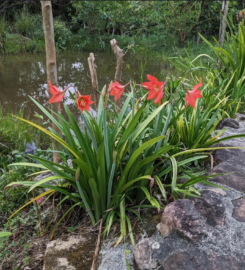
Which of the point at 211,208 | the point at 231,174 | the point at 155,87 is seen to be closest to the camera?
the point at 155,87

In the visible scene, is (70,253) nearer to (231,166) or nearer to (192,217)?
(192,217)

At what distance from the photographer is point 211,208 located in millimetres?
1152

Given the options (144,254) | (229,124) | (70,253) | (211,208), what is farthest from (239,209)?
(229,124)

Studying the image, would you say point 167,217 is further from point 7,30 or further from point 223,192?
point 7,30

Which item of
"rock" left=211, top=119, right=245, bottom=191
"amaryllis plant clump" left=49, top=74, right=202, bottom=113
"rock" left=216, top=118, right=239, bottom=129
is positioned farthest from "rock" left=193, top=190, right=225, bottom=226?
"rock" left=216, top=118, right=239, bottom=129

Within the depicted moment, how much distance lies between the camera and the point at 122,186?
126 centimetres

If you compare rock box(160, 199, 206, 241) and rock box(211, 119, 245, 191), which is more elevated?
rock box(160, 199, 206, 241)

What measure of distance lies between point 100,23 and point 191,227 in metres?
11.0

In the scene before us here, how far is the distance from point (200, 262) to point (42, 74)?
621cm

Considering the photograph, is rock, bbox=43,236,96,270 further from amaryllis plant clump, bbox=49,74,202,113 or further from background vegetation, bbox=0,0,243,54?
background vegetation, bbox=0,0,243,54

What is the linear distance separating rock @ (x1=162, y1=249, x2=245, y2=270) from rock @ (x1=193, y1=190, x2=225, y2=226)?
0.51ft

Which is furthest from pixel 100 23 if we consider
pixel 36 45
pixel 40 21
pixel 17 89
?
pixel 17 89

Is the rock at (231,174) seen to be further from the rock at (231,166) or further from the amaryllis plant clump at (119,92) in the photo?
the amaryllis plant clump at (119,92)

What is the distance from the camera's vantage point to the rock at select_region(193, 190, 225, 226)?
1.10 metres
